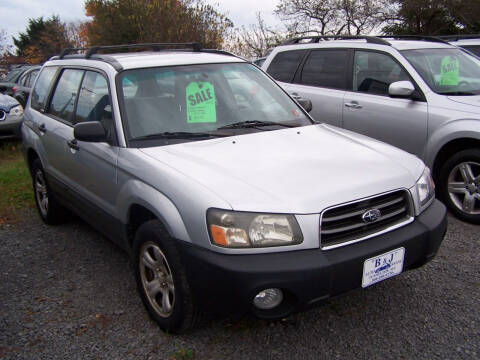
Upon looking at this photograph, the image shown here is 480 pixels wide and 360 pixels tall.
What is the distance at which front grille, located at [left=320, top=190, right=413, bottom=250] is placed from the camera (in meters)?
2.44

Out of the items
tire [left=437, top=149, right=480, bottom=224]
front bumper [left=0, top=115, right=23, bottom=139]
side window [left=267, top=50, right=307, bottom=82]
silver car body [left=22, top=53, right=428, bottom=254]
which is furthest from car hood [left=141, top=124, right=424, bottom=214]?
front bumper [left=0, top=115, right=23, bottom=139]

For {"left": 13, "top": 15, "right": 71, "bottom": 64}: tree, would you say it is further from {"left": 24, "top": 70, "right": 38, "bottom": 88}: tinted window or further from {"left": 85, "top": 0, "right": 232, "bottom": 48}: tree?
{"left": 24, "top": 70, "right": 38, "bottom": 88}: tinted window

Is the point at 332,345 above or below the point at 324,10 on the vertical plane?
below

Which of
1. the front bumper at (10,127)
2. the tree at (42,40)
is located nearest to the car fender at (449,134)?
the front bumper at (10,127)

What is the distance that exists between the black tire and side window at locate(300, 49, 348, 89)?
11.0 ft

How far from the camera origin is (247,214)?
2.34 meters

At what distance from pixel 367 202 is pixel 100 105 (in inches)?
83.0

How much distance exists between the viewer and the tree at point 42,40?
1788 inches

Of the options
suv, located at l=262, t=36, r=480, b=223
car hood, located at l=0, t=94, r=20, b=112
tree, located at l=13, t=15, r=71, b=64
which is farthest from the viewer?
tree, located at l=13, t=15, r=71, b=64

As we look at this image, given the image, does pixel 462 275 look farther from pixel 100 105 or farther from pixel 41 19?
pixel 41 19

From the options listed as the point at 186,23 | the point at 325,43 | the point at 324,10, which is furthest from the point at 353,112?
the point at 324,10

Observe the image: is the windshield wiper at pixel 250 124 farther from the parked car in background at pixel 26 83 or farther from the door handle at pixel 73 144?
the parked car in background at pixel 26 83

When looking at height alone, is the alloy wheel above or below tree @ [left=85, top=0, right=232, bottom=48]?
below

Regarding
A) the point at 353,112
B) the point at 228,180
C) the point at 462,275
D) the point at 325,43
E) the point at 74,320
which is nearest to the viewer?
the point at 228,180
